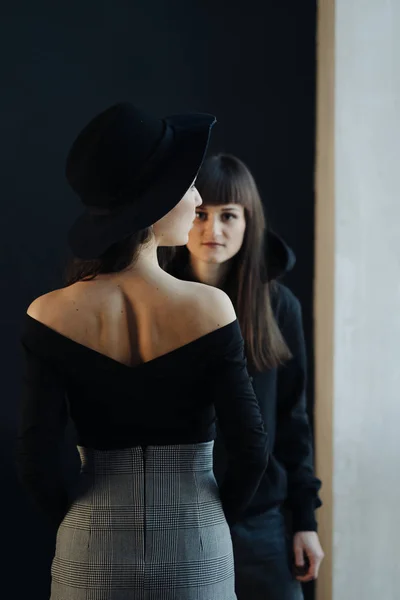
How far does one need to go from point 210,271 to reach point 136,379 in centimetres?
66

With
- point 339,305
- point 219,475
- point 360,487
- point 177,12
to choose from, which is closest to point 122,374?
point 219,475

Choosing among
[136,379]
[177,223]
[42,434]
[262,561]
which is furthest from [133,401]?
[262,561]

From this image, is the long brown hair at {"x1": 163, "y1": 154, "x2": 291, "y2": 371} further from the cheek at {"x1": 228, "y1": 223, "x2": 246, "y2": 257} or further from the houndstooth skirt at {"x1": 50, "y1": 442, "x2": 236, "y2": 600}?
the houndstooth skirt at {"x1": 50, "y1": 442, "x2": 236, "y2": 600}

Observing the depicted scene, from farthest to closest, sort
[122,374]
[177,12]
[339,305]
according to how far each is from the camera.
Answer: [177,12] < [339,305] < [122,374]

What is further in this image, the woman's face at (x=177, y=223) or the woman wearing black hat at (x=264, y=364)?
the woman wearing black hat at (x=264, y=364)

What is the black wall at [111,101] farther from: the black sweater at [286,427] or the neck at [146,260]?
the neck at [146,260]

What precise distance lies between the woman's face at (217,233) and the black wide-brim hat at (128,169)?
20.4 inches

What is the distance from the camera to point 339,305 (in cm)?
222

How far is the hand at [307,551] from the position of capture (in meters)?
1.80

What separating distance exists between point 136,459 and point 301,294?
1.32 metres

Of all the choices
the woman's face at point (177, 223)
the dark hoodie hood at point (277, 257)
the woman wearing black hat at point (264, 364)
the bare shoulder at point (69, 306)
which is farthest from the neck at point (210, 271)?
the bare shoulder at point (69, 306)

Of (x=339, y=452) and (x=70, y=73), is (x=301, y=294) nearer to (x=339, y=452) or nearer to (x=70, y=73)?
(x=339, y=452)

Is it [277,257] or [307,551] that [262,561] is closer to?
[307,551]

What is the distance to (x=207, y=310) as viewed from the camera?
4.13 feet
